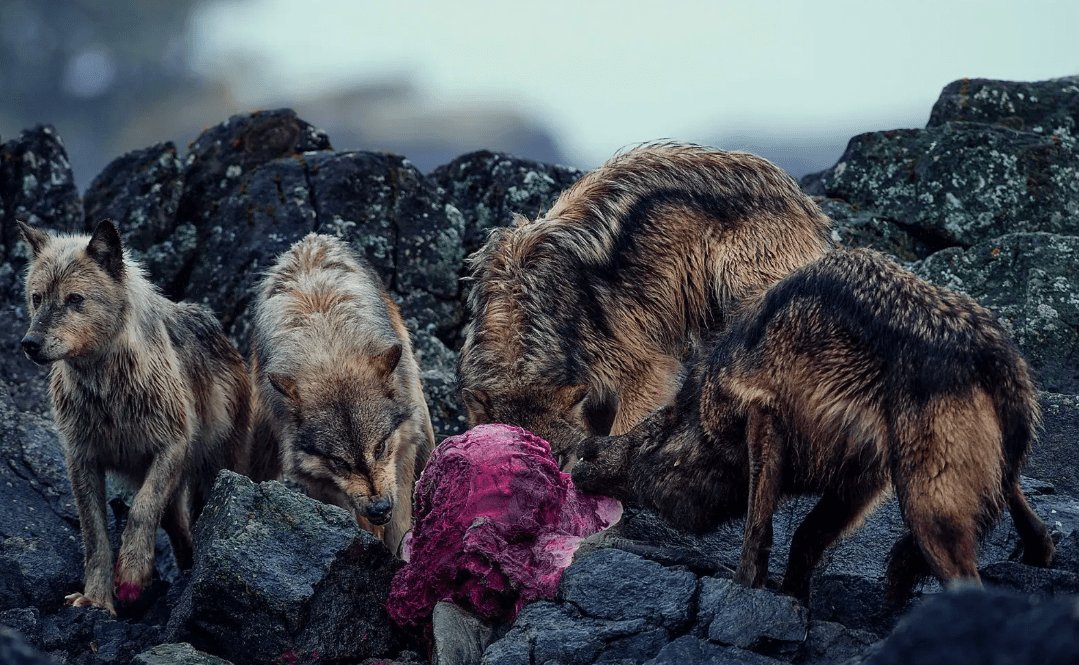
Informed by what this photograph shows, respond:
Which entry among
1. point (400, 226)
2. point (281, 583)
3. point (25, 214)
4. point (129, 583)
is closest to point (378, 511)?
point (281, 583)

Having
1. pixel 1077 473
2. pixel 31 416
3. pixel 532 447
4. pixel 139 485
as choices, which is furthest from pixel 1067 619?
pixel 31 416

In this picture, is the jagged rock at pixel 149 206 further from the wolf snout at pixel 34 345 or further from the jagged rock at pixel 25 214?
the wolf snout at pixel 34 345

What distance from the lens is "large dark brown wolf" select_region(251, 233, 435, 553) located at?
23.2 feet

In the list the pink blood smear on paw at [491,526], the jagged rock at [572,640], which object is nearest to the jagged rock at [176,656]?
the pink blood smear on paw at [491,526]

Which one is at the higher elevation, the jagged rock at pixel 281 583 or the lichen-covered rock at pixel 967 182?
the lichen-covered rock at pixel 967 182

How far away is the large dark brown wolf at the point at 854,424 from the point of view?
13.6 ft

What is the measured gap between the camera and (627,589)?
496 centimetres

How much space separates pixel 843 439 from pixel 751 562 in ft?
2.56

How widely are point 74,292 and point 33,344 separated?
55 centimetres

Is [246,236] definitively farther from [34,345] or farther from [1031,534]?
[1031,534]

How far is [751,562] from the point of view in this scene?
16.0ft

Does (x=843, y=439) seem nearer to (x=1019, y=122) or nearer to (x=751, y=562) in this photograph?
(x=751, y=562)

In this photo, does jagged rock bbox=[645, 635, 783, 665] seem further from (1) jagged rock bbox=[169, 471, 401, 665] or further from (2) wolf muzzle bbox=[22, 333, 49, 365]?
(2) wolf muzzle bbox=[22, 333, 49, 365]

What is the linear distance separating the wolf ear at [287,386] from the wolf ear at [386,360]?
0.58 metres
